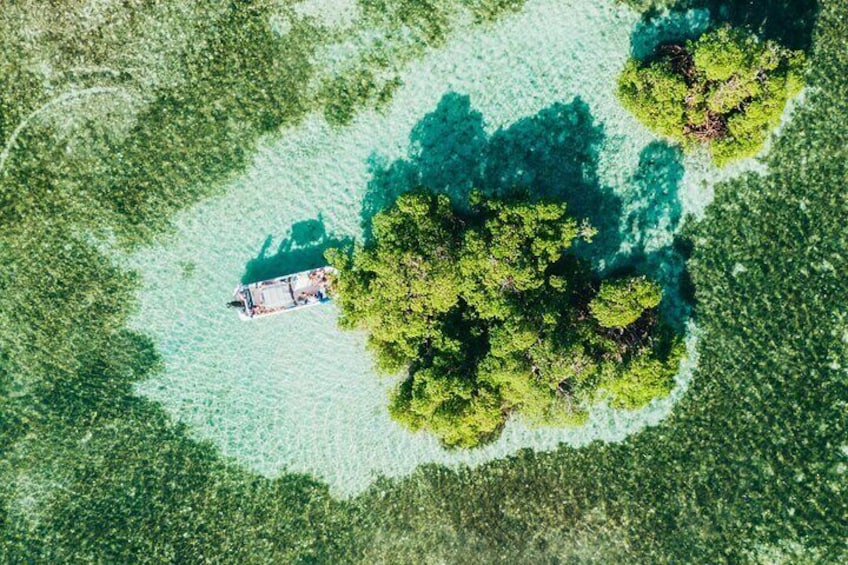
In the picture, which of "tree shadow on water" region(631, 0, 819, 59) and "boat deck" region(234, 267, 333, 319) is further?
"boat deck" region(234, 267, 333, 319)

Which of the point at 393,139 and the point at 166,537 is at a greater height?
the point at 393,139

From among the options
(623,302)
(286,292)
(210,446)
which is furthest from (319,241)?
(623,302)

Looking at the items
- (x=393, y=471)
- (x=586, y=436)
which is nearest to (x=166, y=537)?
(x=393, y=471)

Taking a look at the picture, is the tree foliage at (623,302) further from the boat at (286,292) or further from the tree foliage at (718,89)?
the boat at (286,292)

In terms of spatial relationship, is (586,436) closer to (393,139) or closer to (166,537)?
(393,139)

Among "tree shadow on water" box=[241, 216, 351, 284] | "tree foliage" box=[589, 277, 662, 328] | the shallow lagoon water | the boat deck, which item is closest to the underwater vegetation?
the shallow lagoon water

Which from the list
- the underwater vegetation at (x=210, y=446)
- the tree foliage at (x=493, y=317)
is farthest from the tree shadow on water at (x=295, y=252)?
the underwater vegetation at (x=210, y=446)

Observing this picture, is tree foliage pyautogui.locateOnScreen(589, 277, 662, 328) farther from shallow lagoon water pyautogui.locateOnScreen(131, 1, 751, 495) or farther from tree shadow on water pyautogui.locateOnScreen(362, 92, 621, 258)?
shallow lagoon water pyautogui.locateOnScreen(131, 1, 751, 495)

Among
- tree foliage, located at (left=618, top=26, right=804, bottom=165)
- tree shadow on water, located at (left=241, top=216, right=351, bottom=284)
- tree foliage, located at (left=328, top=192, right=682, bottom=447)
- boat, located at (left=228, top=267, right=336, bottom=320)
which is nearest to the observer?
tree foliage, located at (left=328, top=192, right=682, bottom=447)
